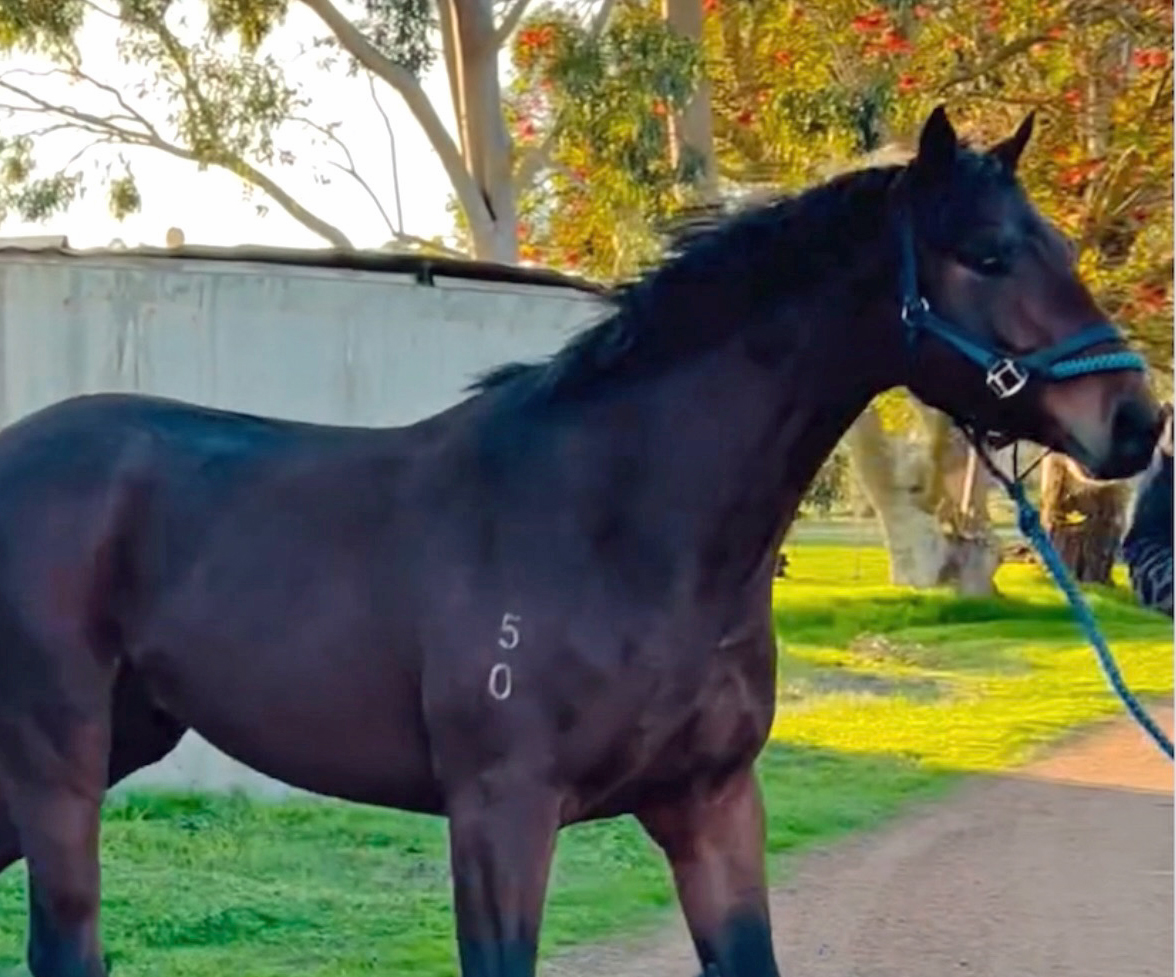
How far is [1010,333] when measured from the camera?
344 centimetres

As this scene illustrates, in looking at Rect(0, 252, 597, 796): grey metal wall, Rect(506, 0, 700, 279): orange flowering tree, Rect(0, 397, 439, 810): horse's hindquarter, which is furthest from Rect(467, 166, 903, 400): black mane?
Rect(506, 0, 700, 279): orange flowering tree

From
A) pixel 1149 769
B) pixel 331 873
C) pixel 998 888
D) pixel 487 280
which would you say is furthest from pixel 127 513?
pixel 1149 769

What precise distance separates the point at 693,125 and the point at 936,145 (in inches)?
528

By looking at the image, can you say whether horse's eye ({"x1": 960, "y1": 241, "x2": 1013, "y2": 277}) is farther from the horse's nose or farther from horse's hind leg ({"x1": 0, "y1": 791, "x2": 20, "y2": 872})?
horse's hind leg ({"x1": 0, "y1": 791, "x2": 20, "y2": 872})

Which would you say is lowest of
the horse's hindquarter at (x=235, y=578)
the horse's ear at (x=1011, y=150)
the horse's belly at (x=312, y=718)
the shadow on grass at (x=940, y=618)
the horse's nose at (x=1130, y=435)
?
the shadow on grass at (x=940, y=618)

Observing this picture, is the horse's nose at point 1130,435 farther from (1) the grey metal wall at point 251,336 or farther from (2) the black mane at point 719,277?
(1) the grey metal wall at point 251,336

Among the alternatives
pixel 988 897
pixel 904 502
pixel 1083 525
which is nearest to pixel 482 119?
pixel 904 502

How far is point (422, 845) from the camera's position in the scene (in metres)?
8.26

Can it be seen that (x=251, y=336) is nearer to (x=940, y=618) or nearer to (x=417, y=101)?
(x=417, y=101)

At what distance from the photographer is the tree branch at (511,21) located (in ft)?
51.0

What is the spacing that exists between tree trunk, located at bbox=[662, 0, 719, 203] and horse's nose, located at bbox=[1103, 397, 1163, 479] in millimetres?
12293

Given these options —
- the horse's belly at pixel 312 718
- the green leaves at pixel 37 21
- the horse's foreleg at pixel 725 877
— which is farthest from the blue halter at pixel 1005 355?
the green leaves at pixel 37 21

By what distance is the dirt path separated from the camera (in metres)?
6.61

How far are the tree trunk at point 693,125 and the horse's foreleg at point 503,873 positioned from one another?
12.3 metres
